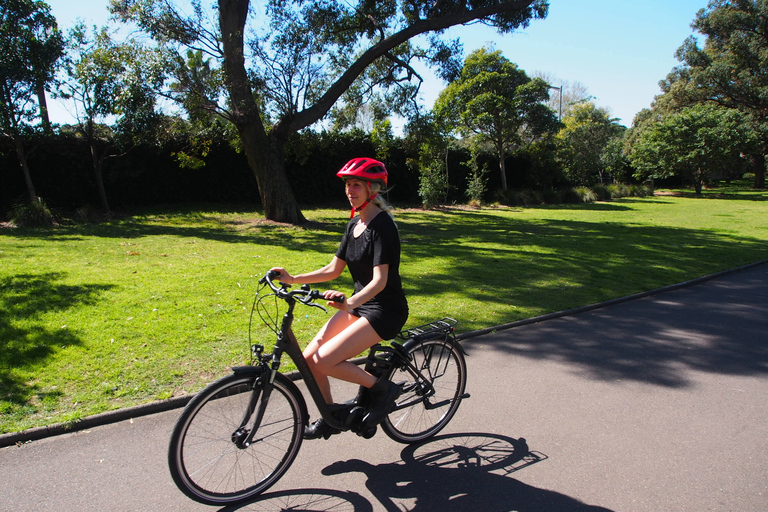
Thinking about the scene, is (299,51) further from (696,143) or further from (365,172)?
(696,143)

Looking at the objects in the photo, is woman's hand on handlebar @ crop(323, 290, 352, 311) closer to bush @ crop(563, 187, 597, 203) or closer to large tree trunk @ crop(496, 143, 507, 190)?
large tree trunk @ crop(496, 143, 507, 190)

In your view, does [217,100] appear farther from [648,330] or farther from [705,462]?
[705,462]

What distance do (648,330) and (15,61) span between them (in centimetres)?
1559

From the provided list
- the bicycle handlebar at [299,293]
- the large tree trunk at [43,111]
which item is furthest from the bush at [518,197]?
the bicycle handlebar at [299,293]

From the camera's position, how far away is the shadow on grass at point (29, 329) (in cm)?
408

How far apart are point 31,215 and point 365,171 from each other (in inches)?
543

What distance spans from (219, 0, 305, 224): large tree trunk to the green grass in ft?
3.35

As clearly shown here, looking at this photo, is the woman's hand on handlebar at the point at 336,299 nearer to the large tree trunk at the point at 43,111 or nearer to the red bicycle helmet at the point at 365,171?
the red bicycle helmet at the point at 365,171

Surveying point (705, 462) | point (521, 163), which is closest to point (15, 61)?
point (705, 462)

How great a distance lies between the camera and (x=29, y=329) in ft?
17.4

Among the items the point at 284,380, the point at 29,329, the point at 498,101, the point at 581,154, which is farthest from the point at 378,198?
the point at 581,154

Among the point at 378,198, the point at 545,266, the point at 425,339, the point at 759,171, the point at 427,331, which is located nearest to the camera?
the point at 378,198

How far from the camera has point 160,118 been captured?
1527cm

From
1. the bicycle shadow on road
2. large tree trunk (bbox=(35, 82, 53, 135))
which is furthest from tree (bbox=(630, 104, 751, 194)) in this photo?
the bicycle shadow on road
